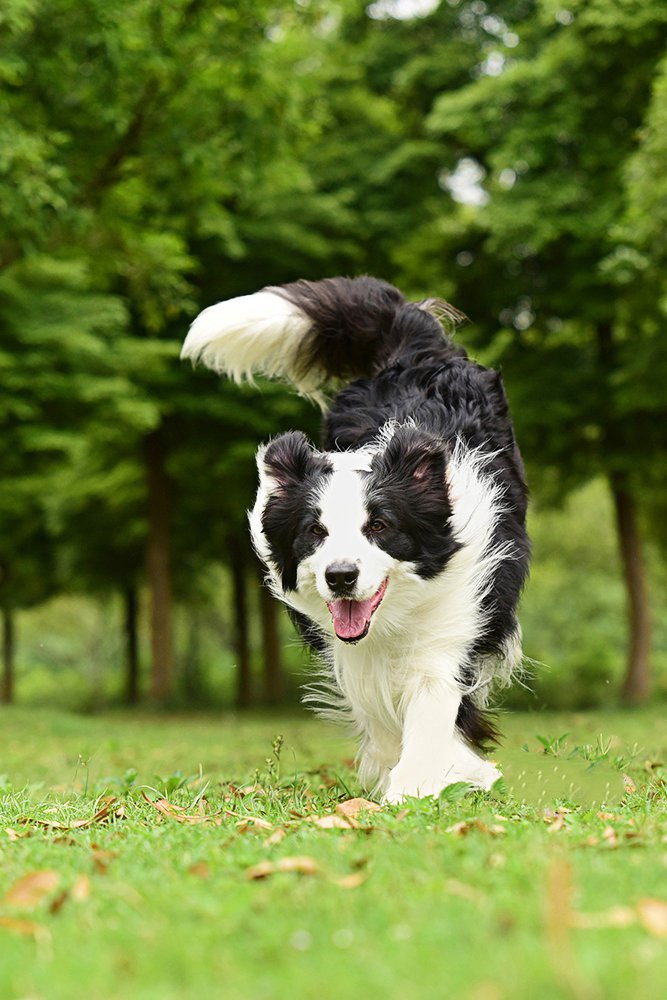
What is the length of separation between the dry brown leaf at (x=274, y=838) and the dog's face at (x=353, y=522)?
1227 mm

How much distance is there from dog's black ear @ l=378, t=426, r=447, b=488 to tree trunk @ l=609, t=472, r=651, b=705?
1411 cm

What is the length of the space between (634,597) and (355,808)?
49.3 ft

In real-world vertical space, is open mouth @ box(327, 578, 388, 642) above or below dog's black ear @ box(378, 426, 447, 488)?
below

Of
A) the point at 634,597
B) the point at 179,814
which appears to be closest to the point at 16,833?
the point at 179,814

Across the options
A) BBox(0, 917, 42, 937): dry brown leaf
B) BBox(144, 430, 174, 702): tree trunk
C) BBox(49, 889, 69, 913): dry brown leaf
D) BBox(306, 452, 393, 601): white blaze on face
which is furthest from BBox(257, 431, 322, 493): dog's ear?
BBox(144, 430, 174, 702): tree trunk

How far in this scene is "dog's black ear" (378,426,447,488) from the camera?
17.5ft

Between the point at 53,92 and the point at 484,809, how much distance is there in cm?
992

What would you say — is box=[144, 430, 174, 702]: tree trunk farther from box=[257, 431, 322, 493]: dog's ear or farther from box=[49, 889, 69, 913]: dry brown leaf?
box=[49, 889, 69, 913]: dry brown leaf

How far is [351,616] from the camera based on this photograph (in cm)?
513

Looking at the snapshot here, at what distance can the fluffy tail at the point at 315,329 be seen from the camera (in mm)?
6984

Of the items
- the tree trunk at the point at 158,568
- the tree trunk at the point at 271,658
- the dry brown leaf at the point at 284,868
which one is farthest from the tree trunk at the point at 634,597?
the dry brown leaf at the point at 284,868

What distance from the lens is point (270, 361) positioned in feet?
24.1

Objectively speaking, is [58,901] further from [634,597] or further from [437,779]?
[634,597]

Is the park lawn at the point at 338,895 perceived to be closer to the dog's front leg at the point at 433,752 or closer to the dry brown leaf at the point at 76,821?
the dry brown leaf at the point at 76,821
